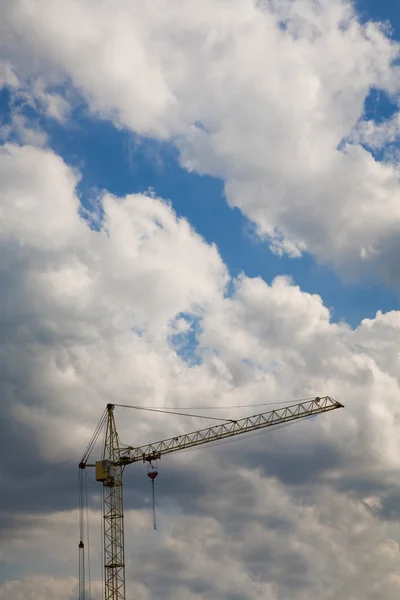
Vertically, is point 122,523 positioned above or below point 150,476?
below

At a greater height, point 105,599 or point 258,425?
point 258,425

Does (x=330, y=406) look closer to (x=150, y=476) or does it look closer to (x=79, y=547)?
(x=150, y=476)

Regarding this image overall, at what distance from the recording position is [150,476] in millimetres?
197125

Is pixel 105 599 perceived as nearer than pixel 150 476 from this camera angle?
Yes

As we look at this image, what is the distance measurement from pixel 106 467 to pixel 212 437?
2874 centimetres

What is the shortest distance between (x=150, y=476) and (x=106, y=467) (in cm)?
1185

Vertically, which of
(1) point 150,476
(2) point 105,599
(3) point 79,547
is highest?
(1) point 150,476

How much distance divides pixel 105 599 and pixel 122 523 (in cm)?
1803

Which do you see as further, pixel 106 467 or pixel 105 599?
pixel 106 467

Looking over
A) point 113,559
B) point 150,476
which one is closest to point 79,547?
point 113,559

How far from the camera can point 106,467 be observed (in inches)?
7662

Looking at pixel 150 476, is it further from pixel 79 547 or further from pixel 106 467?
pixel 79 547

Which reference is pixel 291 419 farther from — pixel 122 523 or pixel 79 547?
pixel 79 547

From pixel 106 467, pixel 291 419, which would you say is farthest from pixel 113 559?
pixel 291 419
